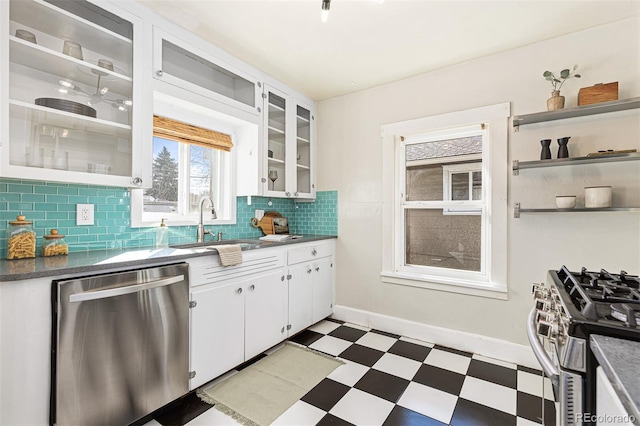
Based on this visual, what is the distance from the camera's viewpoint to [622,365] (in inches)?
24.0

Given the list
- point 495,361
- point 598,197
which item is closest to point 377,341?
point 495,361

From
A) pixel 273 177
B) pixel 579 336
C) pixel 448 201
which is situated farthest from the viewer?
pixel 273 177

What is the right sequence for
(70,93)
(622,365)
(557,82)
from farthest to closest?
(557,82) → (70,93) → (622,365)

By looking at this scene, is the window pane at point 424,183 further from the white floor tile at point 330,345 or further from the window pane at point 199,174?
the window pane at point 199,174

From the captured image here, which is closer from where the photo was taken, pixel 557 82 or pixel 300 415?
pixel 300 415

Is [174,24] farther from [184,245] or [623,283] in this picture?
[623,283]

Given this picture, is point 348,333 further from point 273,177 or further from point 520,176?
point 520,176

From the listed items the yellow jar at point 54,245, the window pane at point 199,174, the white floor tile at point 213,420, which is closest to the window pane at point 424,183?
the window pane at point 199,174

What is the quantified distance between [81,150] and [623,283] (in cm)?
288

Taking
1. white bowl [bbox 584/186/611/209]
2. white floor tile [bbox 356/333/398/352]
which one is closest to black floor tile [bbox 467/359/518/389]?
white floor tile [bbox 356/333/398/352]

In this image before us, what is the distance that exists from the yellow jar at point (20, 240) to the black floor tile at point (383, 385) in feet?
6.90

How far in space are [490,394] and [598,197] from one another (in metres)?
1.46

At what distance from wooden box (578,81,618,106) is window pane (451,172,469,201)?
0.91 metres

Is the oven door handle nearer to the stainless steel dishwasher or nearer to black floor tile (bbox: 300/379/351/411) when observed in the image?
black floor tile (bbox: 300/379/351/411)
